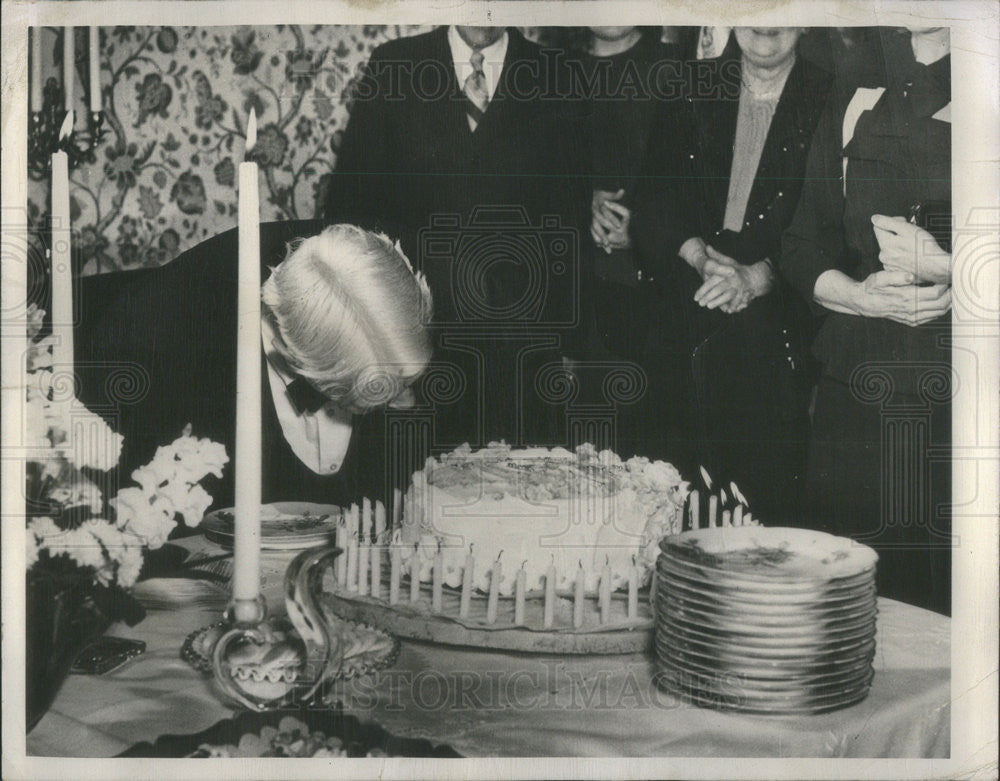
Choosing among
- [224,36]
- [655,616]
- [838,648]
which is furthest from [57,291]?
[838,648]

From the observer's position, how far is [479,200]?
1.33 m

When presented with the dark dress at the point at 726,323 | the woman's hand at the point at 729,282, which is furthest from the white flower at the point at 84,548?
the woman's hand at the point at 729,282

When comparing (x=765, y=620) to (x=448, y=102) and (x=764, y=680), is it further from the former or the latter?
(x=448, y=102)

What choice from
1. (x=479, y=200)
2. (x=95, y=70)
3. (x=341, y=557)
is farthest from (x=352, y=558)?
(x=95, y=70)

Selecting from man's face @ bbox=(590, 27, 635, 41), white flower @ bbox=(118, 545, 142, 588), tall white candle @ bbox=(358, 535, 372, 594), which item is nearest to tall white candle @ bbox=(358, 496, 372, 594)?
tall white candle @ bbox=(358, 535, 372, 594)

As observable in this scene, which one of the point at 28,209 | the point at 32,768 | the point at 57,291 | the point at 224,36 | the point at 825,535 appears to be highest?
the point at 224,36

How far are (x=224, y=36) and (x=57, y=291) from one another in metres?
0.47

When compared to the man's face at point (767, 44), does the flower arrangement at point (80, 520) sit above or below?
below

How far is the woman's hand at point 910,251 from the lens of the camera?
1.35 m

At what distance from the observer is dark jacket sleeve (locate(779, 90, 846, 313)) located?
4.40 feet

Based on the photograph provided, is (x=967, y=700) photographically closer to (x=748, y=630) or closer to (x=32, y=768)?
(x=748, y=630)

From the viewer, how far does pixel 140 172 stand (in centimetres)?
134

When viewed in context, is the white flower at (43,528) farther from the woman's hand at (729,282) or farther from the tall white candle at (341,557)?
the woman's hand at (729,282)

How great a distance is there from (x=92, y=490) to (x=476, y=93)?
843 millimetres
